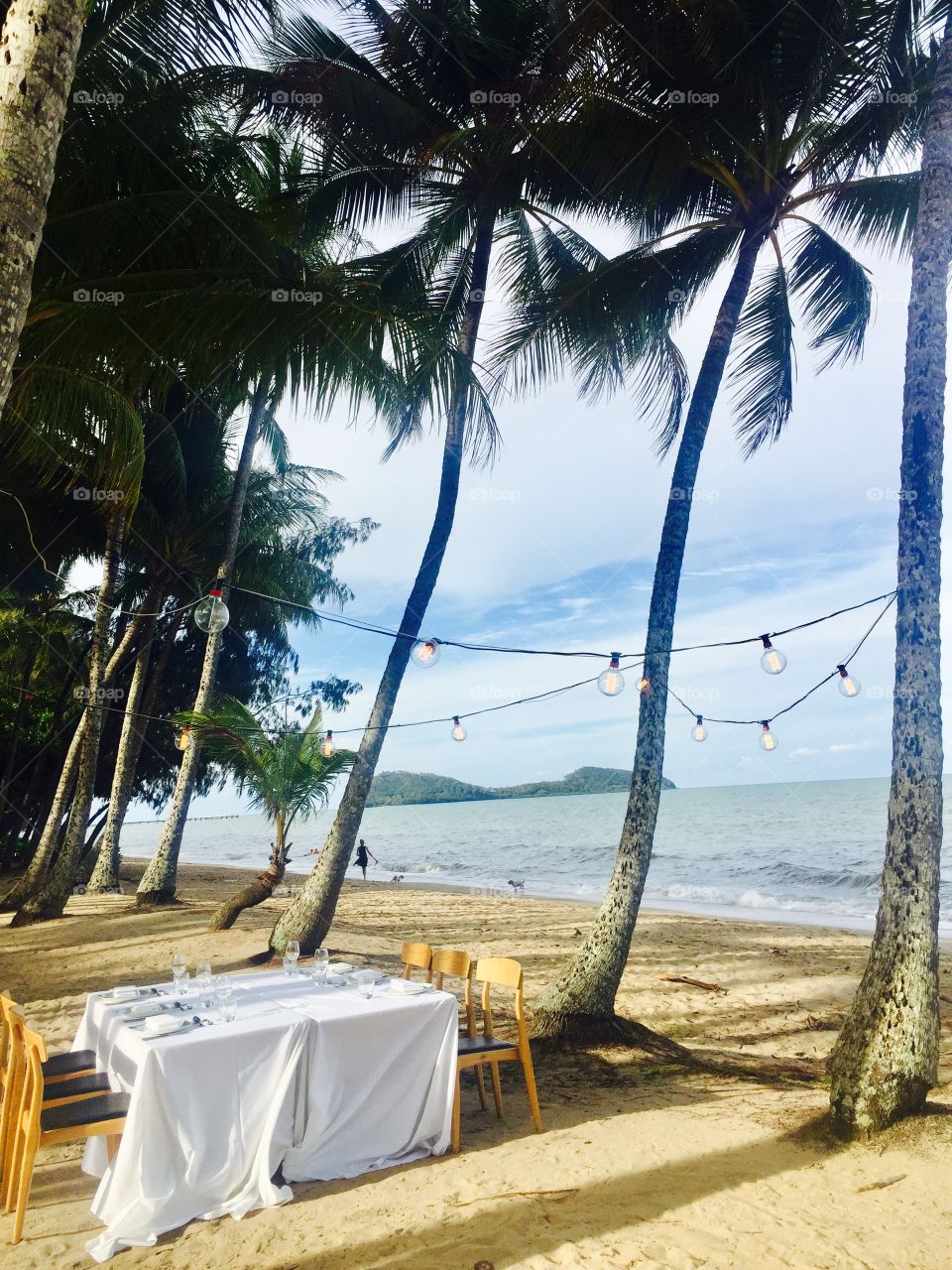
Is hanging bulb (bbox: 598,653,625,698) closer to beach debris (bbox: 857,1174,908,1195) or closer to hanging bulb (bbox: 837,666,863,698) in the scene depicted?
hanging bulb (bbox: 837,666,863,698)

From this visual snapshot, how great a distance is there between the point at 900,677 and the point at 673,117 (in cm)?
535

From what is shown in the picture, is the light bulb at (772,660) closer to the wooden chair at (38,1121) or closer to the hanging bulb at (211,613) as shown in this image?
the hanging bulb at (211,613)

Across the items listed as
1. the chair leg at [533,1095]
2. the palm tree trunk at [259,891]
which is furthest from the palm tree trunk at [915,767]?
the palm tree trunk at [259,891]

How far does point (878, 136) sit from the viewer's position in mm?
7355

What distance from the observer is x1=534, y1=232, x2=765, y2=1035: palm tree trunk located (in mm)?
6152

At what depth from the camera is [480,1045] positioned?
14.4ft

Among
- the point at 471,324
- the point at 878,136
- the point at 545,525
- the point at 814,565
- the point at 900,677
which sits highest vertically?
the point at 814,565

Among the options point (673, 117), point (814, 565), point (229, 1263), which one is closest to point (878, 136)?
point (673, 117)

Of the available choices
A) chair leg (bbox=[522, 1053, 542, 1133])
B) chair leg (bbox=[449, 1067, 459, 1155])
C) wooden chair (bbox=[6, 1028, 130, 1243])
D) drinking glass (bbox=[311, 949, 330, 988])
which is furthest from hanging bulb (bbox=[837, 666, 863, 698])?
wooden chair (bbox=[6, 1028, 130, 1243])

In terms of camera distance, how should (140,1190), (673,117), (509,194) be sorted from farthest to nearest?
(509,194), (673,117), (140,1190)

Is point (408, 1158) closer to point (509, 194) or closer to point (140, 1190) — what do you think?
point (140, 1190)

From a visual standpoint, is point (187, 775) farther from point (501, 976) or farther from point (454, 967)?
point (501, 976)

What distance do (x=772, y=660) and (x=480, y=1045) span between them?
3.80 m

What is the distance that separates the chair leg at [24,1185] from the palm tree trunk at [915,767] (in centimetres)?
371
